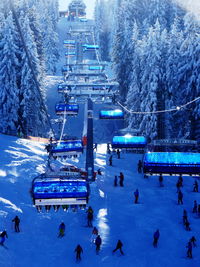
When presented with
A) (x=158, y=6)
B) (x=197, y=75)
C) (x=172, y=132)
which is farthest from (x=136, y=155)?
(x=158, y=6)

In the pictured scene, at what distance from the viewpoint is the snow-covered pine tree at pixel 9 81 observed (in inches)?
1737

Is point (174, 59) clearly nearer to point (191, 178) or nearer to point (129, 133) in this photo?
point (129, 133)

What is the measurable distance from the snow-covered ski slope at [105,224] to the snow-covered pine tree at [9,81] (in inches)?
441

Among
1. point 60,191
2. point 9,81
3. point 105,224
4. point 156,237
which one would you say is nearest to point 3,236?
point 60,191

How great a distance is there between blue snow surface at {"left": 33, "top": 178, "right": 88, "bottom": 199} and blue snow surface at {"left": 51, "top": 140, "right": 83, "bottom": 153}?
8.51 metres

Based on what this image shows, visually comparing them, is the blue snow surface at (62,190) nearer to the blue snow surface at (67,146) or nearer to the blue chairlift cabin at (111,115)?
the blue snow surface at (67,146)

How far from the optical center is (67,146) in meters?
26.6

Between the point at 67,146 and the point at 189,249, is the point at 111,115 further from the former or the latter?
the point at 189,249

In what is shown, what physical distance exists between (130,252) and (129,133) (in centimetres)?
2057

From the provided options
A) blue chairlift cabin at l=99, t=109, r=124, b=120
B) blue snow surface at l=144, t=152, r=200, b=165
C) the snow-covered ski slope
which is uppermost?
blue snow surface at l=144, t=152, r=200, b=165

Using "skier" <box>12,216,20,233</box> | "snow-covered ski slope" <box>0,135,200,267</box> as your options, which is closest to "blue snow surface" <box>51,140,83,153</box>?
"snow-covered ski slope" <box>0,135,200,267</box>

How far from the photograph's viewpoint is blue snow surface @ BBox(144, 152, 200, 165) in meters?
23.9

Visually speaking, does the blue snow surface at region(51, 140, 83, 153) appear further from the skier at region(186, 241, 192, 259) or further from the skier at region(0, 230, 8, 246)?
the skier at region(186, 241, 192, 259)

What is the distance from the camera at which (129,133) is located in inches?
1646
